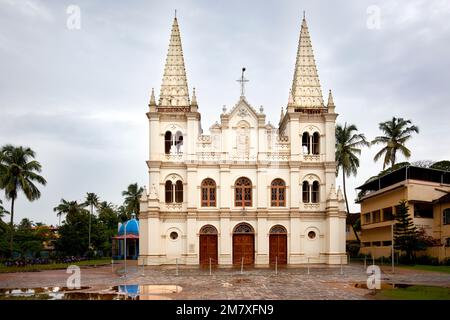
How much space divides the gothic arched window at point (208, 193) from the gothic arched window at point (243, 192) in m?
1.83

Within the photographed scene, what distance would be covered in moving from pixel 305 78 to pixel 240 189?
37.6 ft

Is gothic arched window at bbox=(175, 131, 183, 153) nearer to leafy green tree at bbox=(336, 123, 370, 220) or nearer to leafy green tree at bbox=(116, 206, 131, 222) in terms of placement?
leafy green tree at bbox=(336, 123, 370, 220)

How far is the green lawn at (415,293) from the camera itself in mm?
18188

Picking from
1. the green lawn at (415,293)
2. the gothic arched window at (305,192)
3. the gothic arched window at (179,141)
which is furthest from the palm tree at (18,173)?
the green lawn at (415,293)

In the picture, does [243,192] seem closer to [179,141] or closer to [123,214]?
[179,141]

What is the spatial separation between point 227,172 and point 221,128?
376 cm

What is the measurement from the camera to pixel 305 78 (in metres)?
44.6

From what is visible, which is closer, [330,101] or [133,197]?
[330,101]

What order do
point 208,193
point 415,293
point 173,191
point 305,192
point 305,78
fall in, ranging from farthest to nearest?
point 305,78, point 305,192, point 173,191, point 208,193, point 415,293

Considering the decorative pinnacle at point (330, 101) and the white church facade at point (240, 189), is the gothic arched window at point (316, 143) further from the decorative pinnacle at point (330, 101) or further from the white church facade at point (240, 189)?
the decorative pinnacle at point (330, 101)

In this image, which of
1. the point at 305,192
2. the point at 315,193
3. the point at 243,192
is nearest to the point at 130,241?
the point at 243,192

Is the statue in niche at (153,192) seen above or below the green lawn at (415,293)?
above

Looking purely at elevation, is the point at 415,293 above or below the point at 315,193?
below
